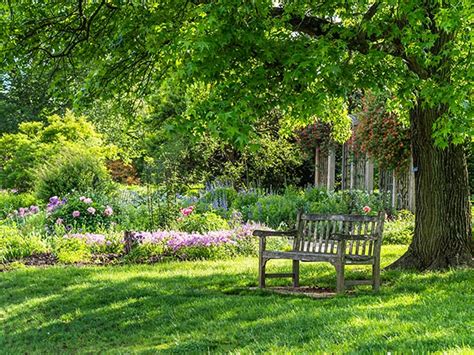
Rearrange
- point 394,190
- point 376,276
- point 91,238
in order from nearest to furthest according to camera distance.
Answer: point 376,276
point 91,238
point 394,190

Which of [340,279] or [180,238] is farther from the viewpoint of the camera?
[180,238]

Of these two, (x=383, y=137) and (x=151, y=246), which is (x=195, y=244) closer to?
(x=151, y=246)

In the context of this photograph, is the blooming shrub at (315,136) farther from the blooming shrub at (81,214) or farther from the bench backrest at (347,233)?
the bench backrest at (347,233)

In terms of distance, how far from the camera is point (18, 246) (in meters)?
10.6

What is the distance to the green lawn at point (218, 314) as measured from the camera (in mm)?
4883

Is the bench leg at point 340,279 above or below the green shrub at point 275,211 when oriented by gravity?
below

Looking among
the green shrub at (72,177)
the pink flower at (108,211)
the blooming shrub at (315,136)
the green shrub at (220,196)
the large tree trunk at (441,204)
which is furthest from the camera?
the blooming shrub at (315,136)

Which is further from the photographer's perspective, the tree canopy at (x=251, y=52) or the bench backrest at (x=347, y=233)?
the bench backrest at (x=347, y=233)

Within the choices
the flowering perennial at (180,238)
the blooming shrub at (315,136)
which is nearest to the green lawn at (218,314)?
the flowering perennial at (180,238)

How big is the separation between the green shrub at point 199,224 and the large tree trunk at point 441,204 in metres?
4.50

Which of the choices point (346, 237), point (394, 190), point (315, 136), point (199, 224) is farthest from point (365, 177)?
point (346, 237)

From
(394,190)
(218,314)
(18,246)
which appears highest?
(394,190)

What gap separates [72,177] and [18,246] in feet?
17.4

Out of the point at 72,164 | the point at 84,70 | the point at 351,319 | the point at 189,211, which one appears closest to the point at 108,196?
the point at 72,164
